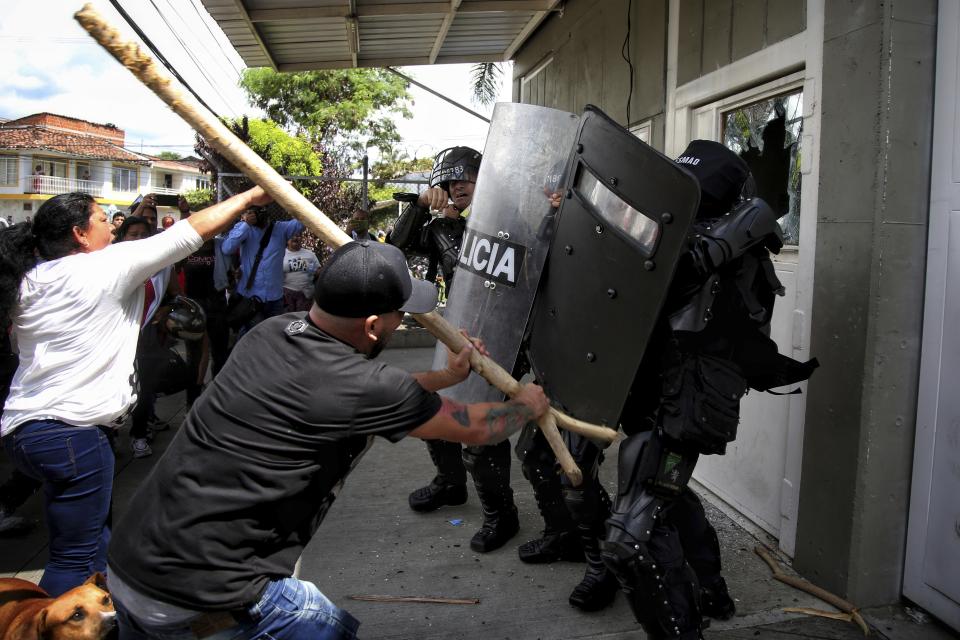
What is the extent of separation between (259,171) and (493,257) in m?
1.09

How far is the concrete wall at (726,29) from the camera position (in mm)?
3215

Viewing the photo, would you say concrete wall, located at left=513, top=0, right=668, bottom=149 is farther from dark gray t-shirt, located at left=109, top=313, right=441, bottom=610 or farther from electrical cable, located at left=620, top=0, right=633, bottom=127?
dark gray t-shirt, located at left=109, top=313, right=441, bottom=610

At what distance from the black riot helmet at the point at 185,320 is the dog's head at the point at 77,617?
304cm

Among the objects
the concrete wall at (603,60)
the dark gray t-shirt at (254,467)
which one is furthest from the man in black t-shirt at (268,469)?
the concrete wall at (603,60)

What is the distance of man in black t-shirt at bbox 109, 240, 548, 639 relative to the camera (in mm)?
1575

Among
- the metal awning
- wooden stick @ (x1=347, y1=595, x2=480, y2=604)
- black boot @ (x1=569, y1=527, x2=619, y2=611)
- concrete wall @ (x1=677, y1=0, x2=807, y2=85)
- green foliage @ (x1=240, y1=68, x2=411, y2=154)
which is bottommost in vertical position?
wooden stick @ (x1=347, y1=595, x2=480, y2=604)

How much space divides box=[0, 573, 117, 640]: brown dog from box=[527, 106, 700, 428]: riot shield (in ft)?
5.23

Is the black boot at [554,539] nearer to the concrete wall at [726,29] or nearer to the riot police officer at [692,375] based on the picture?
the riot police officer at [692,375]

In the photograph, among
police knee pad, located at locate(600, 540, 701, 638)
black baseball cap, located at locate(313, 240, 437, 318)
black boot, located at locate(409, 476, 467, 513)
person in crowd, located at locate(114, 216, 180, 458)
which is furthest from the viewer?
person in crowd, located at locate(114, 216, 180, 458)

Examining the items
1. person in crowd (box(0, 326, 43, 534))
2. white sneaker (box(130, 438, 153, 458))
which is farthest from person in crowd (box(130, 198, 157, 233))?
person in crowd (box(0, 326, 43, 534))

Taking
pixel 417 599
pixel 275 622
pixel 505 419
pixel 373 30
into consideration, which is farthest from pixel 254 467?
pixel 373 30

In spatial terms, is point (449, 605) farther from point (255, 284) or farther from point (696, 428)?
point (255, 284)

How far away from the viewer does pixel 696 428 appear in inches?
89.7

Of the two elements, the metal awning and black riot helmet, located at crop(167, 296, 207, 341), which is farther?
the metal awning
